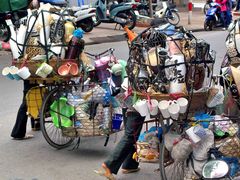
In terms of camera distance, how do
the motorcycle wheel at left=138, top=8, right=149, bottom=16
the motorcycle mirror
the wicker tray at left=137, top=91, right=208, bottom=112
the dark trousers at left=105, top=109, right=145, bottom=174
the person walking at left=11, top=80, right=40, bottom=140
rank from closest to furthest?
the motorcycle mirror
the wicker tray at left=137, top=91, right=208, bottom=112
the dark trousers at left=105, top=109, right=145, bottom=174
the person walking at left=11, top=80, right=40, bottom=140
the motorcycle wheel at left=138, top=8, right=149, bottom=16

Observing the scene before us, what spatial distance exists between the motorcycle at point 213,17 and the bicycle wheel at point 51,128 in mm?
13224

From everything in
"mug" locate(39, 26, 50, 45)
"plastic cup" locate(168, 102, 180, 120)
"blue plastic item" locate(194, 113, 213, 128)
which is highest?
"mug" locate(39, 26, 50, 45)

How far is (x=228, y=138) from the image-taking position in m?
4.04

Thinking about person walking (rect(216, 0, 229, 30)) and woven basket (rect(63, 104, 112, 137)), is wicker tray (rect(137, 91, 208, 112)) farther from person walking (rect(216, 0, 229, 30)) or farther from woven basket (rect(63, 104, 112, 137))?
person walking (rect(216, 0, 229, 30))

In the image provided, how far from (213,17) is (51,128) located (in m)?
13.4

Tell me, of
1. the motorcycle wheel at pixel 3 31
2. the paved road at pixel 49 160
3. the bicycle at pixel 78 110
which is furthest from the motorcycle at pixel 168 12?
the bicycle at pixel 78 110

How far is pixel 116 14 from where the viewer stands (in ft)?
55.9

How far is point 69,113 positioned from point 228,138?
1.97 meters

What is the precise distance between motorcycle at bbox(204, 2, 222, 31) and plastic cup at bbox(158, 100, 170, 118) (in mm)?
14636

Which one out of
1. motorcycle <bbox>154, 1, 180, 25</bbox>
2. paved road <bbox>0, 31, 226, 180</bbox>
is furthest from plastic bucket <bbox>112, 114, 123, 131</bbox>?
motorcycle <bbox>154, 1, 180, 25</bbox>

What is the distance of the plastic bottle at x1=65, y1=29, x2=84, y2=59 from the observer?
5.60 meters

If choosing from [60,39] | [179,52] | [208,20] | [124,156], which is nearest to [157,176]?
[124,156]

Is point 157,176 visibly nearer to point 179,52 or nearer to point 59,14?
point 179,52

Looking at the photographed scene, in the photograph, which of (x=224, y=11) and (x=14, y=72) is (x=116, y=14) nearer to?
(x=224, y=11)
